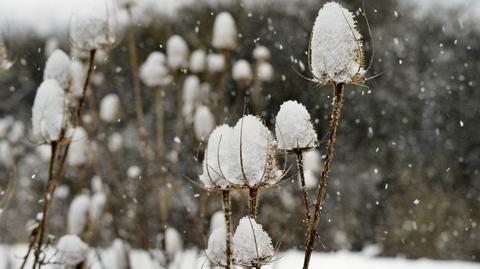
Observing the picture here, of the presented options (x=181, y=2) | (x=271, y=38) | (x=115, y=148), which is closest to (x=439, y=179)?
(x=271, y=38)

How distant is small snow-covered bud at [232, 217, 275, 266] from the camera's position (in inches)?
49.6

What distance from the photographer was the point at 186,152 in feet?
31.9

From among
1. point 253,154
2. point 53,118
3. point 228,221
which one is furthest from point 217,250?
point 53,118

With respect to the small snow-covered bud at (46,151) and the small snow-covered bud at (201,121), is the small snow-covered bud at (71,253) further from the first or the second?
the small snow-covered bud at (201,121)

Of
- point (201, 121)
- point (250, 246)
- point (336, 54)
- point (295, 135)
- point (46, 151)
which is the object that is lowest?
point (250, 246)

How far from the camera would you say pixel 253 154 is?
1299mm

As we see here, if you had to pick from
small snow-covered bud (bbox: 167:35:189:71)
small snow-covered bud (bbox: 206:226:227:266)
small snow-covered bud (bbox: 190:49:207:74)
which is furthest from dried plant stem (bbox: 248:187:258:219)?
small snow-covered bud (bbox: 190:49:207:74)

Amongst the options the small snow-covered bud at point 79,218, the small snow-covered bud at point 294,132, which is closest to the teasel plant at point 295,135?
the small snow-covered bud at point 294,132

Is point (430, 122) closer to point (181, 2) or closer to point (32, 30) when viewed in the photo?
point (181, 2)

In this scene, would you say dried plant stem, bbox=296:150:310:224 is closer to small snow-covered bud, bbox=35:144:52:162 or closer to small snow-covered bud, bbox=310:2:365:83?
small snow-covered bud, bbox=310:2:365:83

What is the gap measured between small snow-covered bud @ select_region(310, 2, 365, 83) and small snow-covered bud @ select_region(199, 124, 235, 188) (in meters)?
0.22

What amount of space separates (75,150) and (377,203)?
21.2 feet

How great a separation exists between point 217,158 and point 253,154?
3.1 inches

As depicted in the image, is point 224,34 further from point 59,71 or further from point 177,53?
point 59,71
